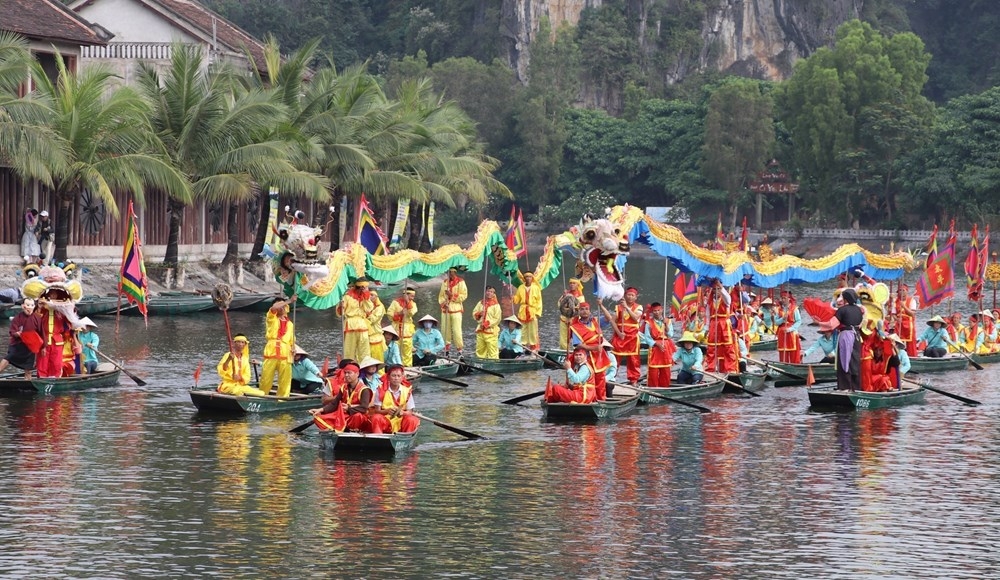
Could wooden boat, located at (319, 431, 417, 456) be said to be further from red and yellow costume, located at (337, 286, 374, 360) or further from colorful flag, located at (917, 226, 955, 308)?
colorful flag, located at (917, 226, 955, 308)

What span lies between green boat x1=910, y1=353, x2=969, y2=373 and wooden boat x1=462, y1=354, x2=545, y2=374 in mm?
8907

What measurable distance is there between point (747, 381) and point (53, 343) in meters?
14.0

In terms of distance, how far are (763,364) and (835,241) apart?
196 feet

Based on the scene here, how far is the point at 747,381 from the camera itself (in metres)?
33.9

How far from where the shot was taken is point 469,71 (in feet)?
346

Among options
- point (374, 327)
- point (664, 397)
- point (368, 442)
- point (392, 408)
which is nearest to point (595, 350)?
point (664, 397)

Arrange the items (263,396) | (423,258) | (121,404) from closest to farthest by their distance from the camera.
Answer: (263,396) → (121,404) → (423,258)

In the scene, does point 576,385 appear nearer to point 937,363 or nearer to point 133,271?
point 133,271

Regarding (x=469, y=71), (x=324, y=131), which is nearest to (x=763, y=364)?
(x=324, y=131)

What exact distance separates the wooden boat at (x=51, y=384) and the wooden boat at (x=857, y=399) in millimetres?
13847

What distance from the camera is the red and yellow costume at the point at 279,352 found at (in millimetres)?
28078

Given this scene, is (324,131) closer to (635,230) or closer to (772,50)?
(635,230)

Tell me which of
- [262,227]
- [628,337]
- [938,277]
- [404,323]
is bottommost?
[628,337]

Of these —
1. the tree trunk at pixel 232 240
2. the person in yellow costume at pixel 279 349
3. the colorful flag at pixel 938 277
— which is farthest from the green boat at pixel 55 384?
the tree trunk at pixel 232 240
